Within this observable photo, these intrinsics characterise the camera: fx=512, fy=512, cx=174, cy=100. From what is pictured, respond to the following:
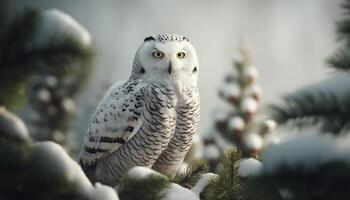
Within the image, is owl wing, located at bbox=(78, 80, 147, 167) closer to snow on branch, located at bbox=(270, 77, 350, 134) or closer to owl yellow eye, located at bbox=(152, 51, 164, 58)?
owl yellow eye, located at bbox=(152, 51, 164, 58)

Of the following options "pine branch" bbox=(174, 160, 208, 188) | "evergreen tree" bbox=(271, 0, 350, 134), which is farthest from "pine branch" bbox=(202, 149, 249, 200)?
"evergreen tree" bbox=(271, 0, 350, 134)

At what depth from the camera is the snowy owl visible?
2262 mm

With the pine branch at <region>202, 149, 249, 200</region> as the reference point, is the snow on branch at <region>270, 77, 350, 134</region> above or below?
above

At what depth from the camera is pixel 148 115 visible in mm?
2266

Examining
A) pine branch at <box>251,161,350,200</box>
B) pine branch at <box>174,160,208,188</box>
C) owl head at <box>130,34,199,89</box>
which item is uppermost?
owl head at <box>130,34,199,89</box>

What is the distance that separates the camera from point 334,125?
2.81 feet

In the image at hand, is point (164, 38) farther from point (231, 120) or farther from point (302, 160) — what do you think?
point (231, 120)

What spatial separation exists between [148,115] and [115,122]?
0.52ft

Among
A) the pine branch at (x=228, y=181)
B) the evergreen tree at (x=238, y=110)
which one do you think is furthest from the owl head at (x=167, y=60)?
the evergreen tree at (x=238, y=110)

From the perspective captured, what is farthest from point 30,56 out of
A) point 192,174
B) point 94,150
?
point 94,150

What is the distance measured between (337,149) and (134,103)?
5.04 ft

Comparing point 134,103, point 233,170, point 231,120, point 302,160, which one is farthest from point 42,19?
point 231,120

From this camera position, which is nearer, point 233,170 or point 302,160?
point 302,160

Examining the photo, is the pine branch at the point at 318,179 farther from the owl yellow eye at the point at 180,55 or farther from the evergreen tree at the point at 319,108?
the owl yellow eye at the point at 180,55
